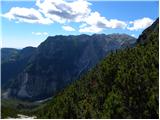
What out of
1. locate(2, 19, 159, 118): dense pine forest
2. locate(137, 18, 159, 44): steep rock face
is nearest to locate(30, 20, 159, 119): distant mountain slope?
locate(2, 19, 159, 118): dense pine forest

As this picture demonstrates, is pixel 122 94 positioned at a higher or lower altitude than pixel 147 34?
lower

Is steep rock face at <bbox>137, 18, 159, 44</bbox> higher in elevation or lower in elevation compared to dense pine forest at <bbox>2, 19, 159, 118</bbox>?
higher

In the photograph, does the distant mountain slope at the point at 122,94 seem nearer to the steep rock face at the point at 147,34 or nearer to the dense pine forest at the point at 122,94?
the dense pine forest at the point at 122,94

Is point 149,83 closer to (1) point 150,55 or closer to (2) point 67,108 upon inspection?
(1) point 150,55

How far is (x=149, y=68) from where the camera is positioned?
56.3m

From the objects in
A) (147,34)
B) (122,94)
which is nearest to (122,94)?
(122,94)

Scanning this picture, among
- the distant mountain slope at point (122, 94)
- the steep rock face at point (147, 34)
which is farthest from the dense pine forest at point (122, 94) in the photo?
the steep rock face at point (147, 34)

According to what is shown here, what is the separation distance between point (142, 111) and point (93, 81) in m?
36.8

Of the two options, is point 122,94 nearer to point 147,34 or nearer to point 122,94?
point 122,94

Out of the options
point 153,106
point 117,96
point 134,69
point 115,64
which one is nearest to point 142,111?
point 153,106

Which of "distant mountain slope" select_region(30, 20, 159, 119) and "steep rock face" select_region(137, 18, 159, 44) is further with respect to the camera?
"steep rock face" select_region(137, 18, 159, 44)

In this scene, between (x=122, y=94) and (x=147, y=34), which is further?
(x=147, y=34)

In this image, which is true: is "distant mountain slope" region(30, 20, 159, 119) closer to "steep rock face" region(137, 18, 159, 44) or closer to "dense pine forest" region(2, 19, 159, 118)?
"dense pine forest" region(2, 19, 159, 118)

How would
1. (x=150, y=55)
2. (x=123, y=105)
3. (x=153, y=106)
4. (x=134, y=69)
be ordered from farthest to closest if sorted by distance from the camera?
(x=150, y=55) → (x=134, y=69) → (x=123, y=105) → (x=153, y=106)
